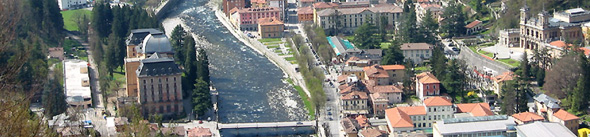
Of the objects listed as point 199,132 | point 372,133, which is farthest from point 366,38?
point 199,132

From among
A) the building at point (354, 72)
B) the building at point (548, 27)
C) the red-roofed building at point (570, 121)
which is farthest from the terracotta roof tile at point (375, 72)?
the red-roofed building at point (570, 121)

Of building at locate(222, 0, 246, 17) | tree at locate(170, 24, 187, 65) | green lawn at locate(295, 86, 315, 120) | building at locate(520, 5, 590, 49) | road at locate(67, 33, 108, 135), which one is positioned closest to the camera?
road at locate(67, 33, 108, 135)

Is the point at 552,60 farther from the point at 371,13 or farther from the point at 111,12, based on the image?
the point at 111,12

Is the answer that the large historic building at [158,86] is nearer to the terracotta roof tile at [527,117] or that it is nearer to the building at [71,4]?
the terracotta roof tile at [527,117]

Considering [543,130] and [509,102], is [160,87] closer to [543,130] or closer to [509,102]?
[509,102]

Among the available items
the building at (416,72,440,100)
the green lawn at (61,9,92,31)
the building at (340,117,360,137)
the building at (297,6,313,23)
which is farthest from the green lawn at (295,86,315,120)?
the green lawn at (61,9,92,31)

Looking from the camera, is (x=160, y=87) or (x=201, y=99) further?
(x=160, y=87)

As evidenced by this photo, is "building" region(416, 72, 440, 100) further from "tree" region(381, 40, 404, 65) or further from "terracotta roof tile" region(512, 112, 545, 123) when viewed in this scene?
"terracotta roof tile" region(512, 112, 545, 123)
